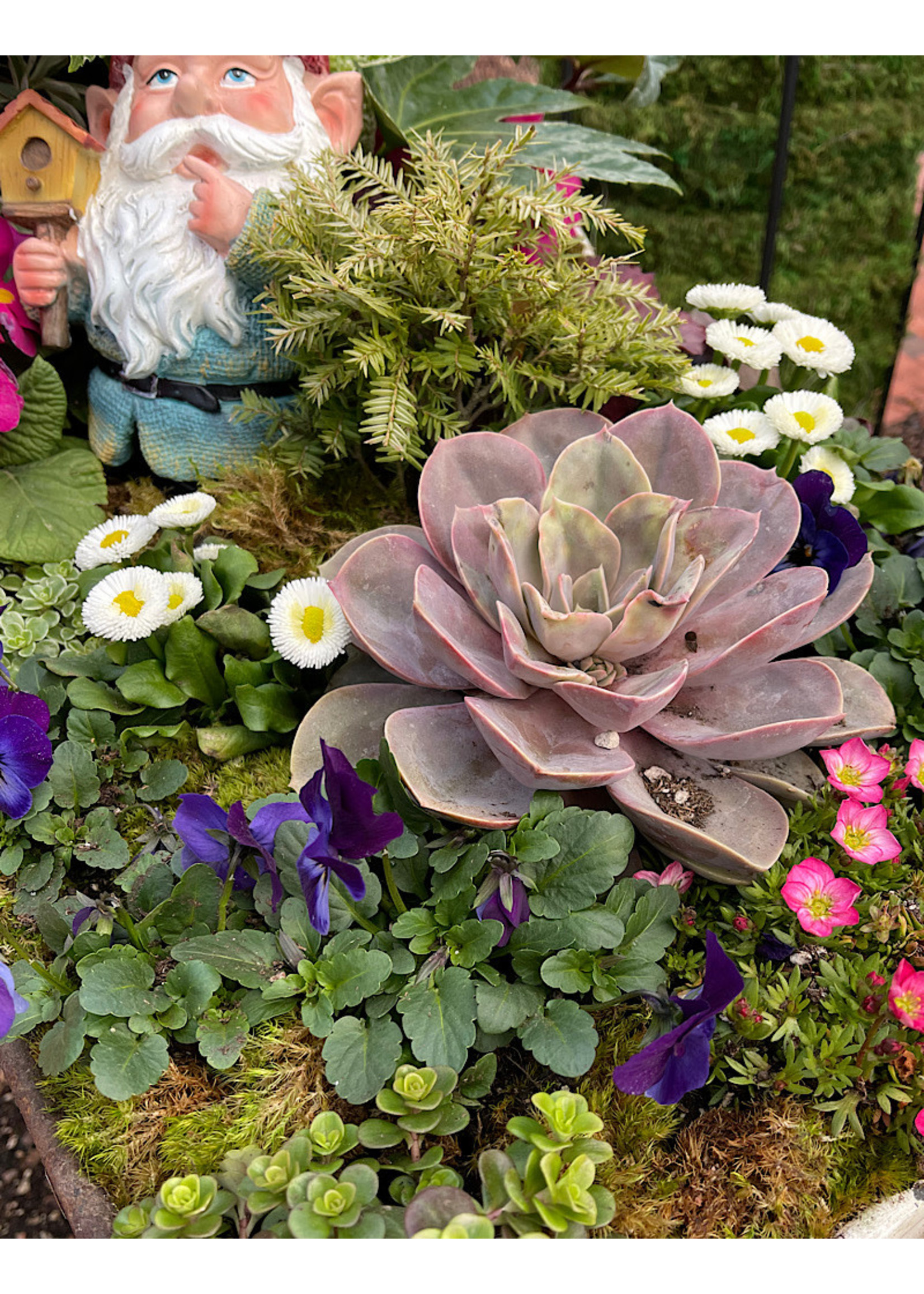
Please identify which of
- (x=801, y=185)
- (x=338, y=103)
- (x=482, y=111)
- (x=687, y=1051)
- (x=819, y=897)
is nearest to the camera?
(x=687, y=1051)

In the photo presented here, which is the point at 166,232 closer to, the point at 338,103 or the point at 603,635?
the point at 338,103

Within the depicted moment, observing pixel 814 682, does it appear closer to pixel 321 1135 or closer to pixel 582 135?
pixel 321 1135

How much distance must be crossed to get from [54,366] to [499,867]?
1167 mm

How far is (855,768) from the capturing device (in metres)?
0.97

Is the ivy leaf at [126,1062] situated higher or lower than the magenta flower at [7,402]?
lower

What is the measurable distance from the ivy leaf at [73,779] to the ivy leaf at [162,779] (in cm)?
5

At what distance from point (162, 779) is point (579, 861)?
0.47m

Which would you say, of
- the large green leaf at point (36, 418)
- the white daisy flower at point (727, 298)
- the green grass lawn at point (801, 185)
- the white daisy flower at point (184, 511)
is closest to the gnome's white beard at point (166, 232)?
the large green leaf at point (36, 418)

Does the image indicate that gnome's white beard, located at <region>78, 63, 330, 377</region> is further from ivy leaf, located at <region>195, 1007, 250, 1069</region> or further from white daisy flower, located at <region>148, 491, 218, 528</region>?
ivy leaf, located at <region>195, 1007, 250, 1069</region>

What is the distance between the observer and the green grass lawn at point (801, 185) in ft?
7.92

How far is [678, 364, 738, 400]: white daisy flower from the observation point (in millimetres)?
1330

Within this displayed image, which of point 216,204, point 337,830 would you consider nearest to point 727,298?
point 216,204

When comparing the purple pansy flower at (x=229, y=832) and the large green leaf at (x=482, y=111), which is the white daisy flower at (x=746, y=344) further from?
the purple pansy flower at (x=229, y=832)

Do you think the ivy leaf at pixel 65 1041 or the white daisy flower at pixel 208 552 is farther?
the white daisy flower at pixel 208 552
